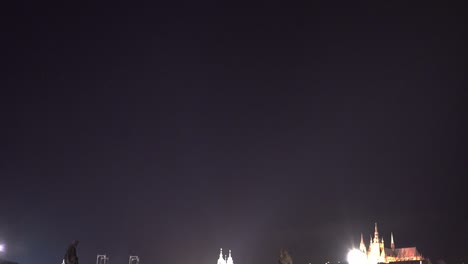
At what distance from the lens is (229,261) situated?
188375 millimetres

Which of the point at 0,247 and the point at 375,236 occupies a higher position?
the point at 375,236

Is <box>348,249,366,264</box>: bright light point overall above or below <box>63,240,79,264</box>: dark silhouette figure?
above

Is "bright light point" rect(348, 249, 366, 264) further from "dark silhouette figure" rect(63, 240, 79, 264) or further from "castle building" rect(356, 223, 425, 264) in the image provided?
"dark silhouette figure" rect(63, 240, 79, 264)

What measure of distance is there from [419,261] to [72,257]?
168 meters

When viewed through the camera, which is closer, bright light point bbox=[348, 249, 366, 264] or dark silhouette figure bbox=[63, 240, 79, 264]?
dark silhouette figure bbox=[63, 240, 79, 264]

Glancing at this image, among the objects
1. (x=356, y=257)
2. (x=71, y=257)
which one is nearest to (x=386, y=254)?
(x=356, y=257)

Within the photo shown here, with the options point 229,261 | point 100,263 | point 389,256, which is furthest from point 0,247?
point 389,256

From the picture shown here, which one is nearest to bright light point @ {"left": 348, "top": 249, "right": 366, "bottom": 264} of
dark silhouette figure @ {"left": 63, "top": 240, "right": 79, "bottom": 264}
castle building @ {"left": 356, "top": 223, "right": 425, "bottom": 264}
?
castle building @ {"left": 356, "top": 223, "right": 425, "bottom": 264}

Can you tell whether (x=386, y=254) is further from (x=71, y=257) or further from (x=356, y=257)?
(x=71, y=257)

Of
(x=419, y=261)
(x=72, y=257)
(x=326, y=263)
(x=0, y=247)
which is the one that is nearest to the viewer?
(x=72, y=257)

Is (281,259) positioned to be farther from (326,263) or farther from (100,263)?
(326,263)

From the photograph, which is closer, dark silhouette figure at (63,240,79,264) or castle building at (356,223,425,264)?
dark silhouette figure at (63,240,79,264)

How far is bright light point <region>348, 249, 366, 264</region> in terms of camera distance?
18241 cm

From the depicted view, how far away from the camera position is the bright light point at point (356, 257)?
18241 centimetres
